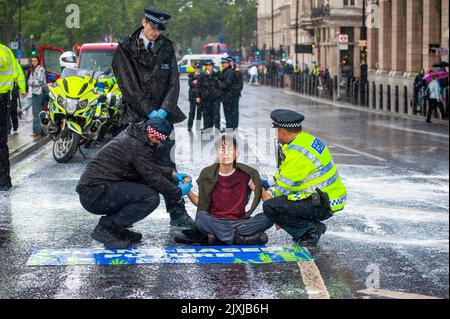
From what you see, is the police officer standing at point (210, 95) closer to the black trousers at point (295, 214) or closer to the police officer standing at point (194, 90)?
the police officer standing at point (194, 90)

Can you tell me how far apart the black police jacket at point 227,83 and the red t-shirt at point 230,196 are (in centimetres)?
1542

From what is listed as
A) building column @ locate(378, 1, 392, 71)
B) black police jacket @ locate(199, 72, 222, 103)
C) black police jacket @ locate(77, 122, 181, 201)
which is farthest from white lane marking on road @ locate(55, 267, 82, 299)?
building column @ locate(378, 1, 392, 71)

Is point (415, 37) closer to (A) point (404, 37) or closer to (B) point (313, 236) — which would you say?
(A) point (404, 37)

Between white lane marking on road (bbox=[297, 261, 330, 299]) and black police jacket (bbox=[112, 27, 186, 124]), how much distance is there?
2.76 metres

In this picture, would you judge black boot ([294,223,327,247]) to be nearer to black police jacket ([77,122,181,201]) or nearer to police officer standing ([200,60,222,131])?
black police jacket ([77,122,181,201])

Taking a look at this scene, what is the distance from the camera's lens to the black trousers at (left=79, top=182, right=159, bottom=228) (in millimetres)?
8961

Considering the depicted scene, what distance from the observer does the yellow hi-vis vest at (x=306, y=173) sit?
8.80m

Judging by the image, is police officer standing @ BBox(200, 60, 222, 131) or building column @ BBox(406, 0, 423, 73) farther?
building column @ BBox(406, 0, 423, 73)

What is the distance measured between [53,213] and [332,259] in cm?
376

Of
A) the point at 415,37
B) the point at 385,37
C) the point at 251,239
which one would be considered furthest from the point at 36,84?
the point at 385,37

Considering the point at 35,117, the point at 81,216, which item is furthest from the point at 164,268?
the point at 35,117

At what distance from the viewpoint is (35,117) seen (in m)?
22.3

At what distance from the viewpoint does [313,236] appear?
30.1ft

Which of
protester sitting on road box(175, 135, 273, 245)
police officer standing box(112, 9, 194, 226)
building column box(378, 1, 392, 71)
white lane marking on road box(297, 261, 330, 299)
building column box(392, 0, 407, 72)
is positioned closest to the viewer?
white lane marking on road box(297, 261, 330, 299)
